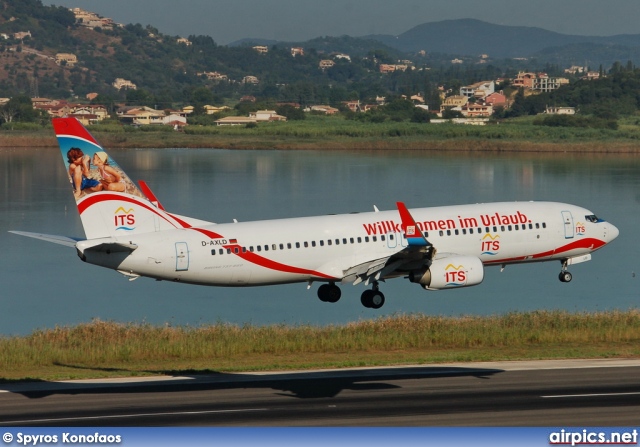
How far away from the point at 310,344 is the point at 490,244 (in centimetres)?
1293

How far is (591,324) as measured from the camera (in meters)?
53.8

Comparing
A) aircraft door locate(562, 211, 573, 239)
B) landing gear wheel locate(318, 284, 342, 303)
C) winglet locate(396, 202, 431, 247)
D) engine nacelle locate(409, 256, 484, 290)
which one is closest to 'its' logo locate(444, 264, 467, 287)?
engine nacelle locate(409, 256, 484, 290)

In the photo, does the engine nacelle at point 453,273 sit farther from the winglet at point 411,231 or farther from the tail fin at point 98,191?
the tail fin at point 98,191

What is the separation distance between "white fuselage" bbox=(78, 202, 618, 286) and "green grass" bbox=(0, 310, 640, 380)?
2979 millimetres

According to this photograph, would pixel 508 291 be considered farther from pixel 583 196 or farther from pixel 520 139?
pixel 520 139

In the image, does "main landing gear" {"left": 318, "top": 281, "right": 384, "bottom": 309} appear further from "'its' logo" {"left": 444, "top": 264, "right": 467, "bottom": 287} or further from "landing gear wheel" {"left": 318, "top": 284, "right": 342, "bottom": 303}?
"'its' logo" {"left": 444, "top": 264, "right": 467, "bottom": 287}

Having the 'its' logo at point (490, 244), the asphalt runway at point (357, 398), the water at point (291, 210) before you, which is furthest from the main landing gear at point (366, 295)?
the asphalt runway at point (357, 398)

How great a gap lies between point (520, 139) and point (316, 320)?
5564 inches

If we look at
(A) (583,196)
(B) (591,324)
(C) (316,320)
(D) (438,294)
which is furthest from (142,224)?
(A) (583,196)

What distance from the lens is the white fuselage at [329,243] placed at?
52.3m

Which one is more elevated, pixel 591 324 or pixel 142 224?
pixel 142 224

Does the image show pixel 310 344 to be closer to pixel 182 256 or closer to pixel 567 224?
pixel 182 256

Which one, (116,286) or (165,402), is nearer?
(165,402)

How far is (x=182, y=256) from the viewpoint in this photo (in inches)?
2060
